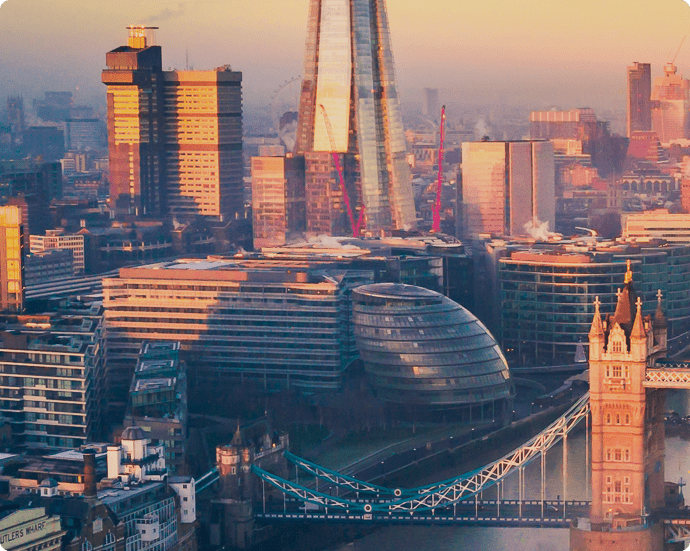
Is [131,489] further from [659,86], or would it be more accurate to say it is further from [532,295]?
[659,86]

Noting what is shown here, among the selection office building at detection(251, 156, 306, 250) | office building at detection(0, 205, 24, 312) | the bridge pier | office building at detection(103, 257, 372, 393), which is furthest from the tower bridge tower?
office building at detection(251, 156, 306, 250)

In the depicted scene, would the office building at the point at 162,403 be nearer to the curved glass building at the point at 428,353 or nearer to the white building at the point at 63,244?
the curved glass building at the point at 428,353

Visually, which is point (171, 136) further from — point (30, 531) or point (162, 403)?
point (30, 531)

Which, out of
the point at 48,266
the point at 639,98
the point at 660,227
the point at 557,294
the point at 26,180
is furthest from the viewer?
the point at 639,98

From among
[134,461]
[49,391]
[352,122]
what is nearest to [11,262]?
[49,391]

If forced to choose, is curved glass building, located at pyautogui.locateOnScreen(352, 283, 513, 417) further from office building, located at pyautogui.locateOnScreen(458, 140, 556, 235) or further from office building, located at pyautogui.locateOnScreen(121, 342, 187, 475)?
office building, located at pyautogui.locateOnScreen(458, 140, 556, 235)

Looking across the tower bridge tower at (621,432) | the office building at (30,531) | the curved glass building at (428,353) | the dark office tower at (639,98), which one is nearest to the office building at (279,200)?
the curved glass building at (428,353)

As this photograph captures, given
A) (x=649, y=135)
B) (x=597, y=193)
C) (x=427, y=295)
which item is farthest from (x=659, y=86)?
(x=427, y=295)
